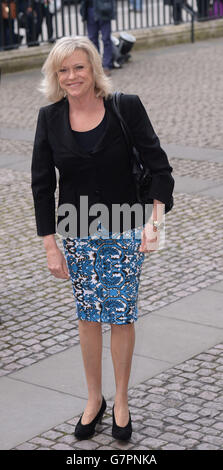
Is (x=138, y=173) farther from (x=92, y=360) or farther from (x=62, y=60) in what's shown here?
(x=92, y=360)

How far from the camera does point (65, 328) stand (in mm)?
5457

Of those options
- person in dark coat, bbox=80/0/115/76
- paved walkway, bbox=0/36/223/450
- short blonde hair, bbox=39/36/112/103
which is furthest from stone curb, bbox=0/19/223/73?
short blonde hair, bbox=39/36/112/103

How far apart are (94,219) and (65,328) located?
5.67 ft

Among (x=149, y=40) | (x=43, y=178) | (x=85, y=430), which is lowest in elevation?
(x=85, y=430)

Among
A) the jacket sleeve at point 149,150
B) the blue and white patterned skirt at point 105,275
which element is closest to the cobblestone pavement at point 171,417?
the blue and white patterned skirt at point 105,275

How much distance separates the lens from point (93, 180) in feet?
12.6

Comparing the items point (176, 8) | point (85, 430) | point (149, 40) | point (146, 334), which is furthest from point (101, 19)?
point (85, 430)

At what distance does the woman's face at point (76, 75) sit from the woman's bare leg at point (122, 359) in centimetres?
100

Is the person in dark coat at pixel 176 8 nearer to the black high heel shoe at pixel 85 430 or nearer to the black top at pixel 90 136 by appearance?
the black top at pixel 90 136

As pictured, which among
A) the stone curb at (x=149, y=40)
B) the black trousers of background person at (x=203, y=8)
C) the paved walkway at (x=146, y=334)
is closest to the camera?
the paved walkway at (x=146, y=334)

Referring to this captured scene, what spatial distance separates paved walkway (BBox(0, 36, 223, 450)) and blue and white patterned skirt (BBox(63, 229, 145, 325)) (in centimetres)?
58

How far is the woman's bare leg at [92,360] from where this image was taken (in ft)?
13.2

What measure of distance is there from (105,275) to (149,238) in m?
0.24

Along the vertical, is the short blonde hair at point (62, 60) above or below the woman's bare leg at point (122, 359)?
above
